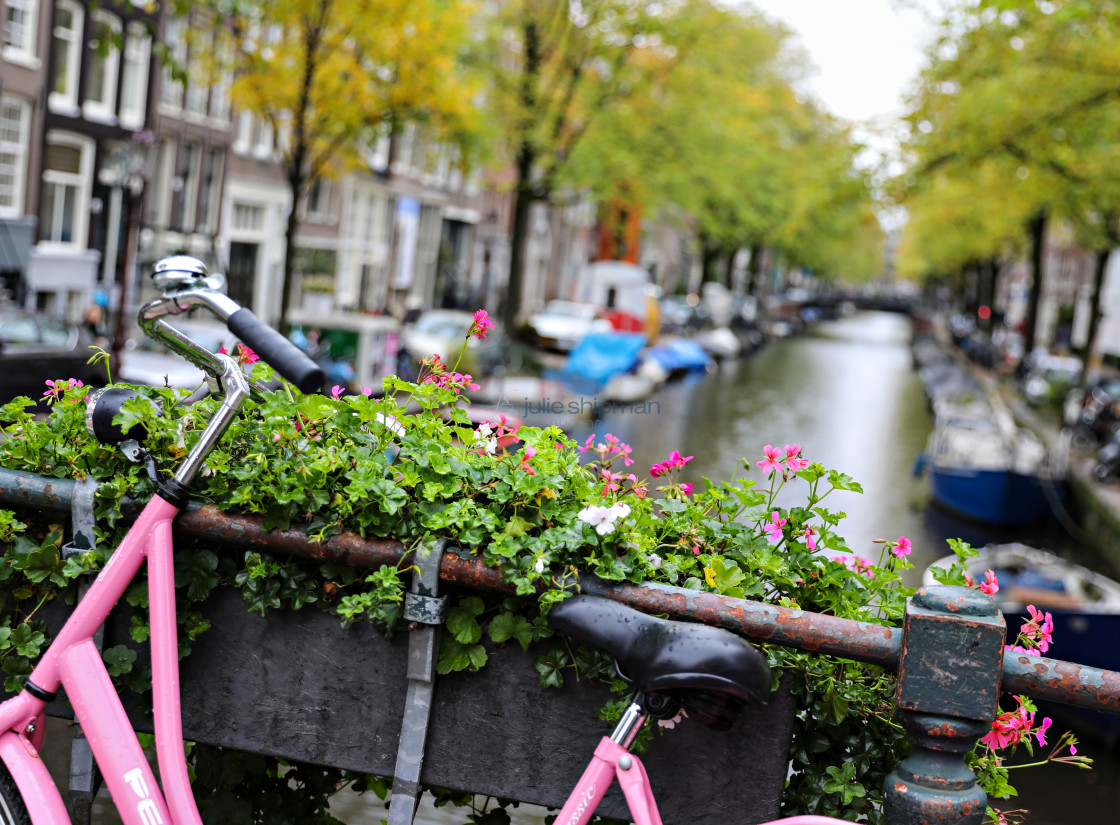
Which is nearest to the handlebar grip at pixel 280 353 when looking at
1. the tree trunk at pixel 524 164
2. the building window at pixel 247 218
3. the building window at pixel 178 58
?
the building window at pixel 178 58

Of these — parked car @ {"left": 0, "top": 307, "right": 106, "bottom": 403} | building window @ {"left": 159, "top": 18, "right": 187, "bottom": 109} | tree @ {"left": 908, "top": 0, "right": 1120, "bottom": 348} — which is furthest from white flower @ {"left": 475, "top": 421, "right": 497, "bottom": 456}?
building window @ {"left": 159, "top": 18, "right": 187, "bottom": 109}

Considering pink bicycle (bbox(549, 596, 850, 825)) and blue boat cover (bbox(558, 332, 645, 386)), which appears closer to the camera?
pink bicycle (bbox(549, 596, 850, 825))

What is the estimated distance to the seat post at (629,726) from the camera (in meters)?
2.23

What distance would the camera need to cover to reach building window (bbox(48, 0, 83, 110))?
80.8ft

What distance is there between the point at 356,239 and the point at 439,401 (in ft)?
124

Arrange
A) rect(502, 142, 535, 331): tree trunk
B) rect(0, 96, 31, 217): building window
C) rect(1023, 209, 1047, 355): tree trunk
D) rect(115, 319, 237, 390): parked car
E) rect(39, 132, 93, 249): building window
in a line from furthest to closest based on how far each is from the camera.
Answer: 1. rect(1023, 209, 1047, 355): tree trunk
2. rect(502, 142, 535, 331): tree trunk
3. rect(39, 132, 93, 249): building window
4. rect(0, 96, 31, 217): building window
5. rect(115, 319, 237, 390): parked car

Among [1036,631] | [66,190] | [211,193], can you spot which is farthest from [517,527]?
[211,193]

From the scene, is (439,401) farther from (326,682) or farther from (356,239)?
(356,239)

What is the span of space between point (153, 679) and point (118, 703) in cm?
10

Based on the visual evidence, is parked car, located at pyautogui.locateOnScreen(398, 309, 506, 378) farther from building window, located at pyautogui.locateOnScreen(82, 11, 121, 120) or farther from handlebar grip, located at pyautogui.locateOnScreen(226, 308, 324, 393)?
handlebar grip, located at pyautogui.locateOnScreen(226, 308, 324, 393)

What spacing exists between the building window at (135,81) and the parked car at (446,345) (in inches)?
302

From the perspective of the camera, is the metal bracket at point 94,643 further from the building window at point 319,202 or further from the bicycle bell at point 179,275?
the building window at point 319,202

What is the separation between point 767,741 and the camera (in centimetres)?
248

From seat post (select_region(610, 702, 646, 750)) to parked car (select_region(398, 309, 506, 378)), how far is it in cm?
1604
